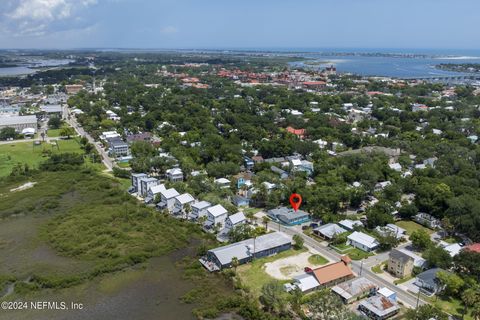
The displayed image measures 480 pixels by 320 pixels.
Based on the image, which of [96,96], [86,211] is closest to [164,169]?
[86,211]

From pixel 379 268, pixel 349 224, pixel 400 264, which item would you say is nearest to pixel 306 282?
pixel 379 268

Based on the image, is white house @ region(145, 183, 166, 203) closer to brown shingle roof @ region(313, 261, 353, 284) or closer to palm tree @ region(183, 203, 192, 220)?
palm tree @ region(183, 203, 192, 220)

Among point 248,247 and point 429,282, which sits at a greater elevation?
point 429,282

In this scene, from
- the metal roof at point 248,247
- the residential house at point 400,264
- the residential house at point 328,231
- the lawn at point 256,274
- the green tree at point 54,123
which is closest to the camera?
the lawn at point 256,274

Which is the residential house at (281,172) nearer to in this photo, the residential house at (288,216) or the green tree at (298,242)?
the residential house at (288,216)

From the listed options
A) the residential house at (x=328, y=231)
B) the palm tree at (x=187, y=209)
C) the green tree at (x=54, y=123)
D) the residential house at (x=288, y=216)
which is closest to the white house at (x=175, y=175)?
the palm tree at (x=187, y=209)

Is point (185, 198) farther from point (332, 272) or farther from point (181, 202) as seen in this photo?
point (332, 272)
